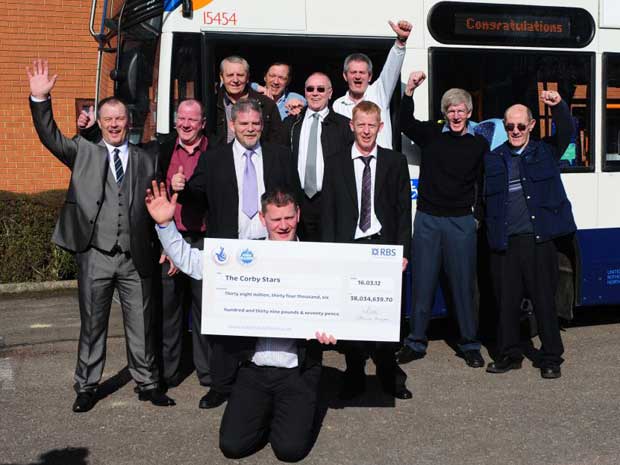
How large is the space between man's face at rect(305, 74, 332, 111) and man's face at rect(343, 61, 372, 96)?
0.76 ft

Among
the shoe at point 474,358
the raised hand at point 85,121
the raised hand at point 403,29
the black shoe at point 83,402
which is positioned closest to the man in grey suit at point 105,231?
the black shoe at point 83,402

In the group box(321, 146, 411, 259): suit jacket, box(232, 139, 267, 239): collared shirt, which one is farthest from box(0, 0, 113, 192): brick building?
box(321, 146, 411, 259): suit jacket

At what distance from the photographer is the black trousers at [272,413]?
14.0ft

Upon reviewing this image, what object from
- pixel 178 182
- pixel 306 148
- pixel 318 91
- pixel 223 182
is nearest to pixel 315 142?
pixel 306 148

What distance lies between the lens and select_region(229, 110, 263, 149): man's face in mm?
4891

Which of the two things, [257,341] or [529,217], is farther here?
[529,217]

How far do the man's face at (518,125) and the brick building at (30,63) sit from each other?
831cm

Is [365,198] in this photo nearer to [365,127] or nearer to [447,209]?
[365,127]

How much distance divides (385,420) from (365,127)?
1.78 meters

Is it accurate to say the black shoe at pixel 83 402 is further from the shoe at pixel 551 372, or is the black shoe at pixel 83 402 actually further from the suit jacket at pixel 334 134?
the shoe at pixel 551 372

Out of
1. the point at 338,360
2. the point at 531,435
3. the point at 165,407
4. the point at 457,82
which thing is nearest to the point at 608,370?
the point at 531,435

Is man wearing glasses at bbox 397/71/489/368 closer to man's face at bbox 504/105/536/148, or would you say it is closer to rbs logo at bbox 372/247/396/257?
man's face at bbox 504/105/536/148

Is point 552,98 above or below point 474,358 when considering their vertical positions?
above

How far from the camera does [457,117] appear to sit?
5.68m
